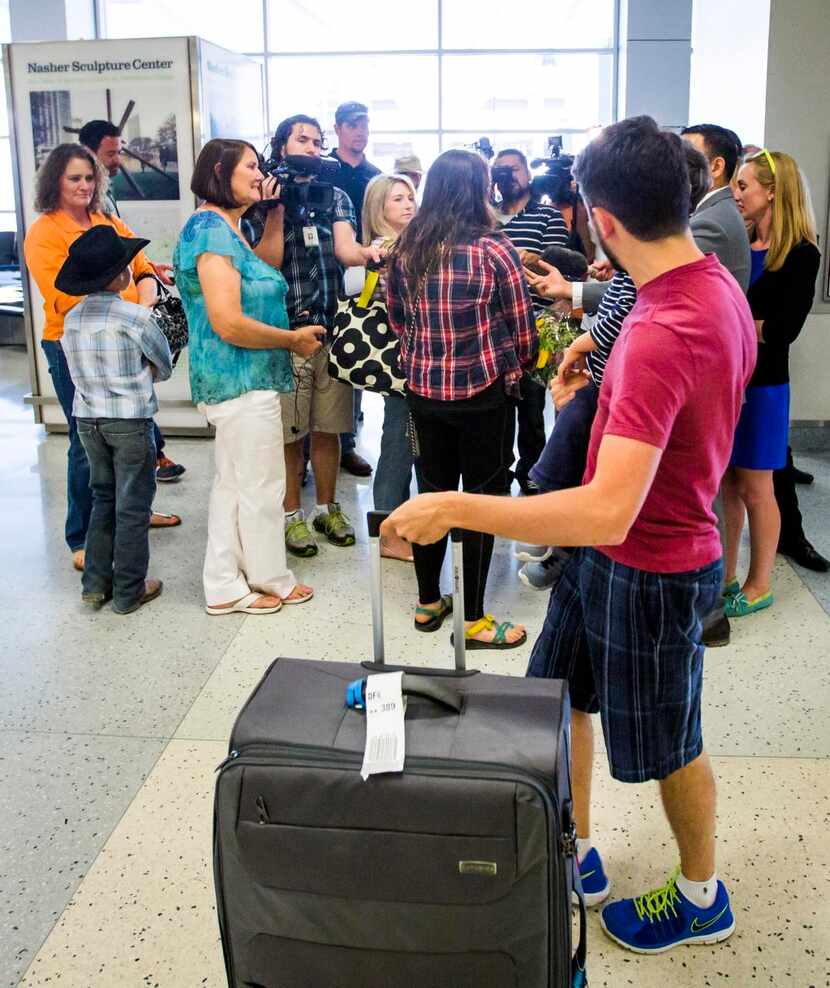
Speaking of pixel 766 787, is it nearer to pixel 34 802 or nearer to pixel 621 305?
pixel 621 305

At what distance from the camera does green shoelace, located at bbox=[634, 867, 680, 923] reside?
6.64 feet

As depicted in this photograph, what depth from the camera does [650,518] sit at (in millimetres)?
1688

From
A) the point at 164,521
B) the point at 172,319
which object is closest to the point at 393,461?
the point at 172,319

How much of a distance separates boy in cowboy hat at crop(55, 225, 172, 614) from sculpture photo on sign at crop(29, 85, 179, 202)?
2.45 metres

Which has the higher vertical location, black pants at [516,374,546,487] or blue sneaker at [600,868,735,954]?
black pants at [516,374,546,487]

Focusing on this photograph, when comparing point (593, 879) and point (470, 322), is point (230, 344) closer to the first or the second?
point (470, 322)

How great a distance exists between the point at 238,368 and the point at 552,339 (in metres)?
1.05

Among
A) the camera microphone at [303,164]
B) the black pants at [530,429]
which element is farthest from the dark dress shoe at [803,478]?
the camera microphone at [303,164]

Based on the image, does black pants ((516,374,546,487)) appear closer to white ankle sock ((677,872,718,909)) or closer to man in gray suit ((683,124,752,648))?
man in gray suit ((683,124,752,648))

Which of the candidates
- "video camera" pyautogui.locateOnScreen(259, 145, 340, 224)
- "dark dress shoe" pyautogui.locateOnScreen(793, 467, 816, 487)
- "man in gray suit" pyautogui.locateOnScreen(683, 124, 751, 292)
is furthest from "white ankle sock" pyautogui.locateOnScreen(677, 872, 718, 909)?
"dark dress shoe" pyautogui.locateOnScreen(793, 467, 816, 487)

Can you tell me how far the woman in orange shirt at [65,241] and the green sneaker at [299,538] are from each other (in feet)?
2.58

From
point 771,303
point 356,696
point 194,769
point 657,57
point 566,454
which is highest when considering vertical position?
point 657,57

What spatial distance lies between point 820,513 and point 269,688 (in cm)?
358

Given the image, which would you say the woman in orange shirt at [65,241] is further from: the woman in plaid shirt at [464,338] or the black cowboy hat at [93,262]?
the woman in plaid shirt at [464,338]
